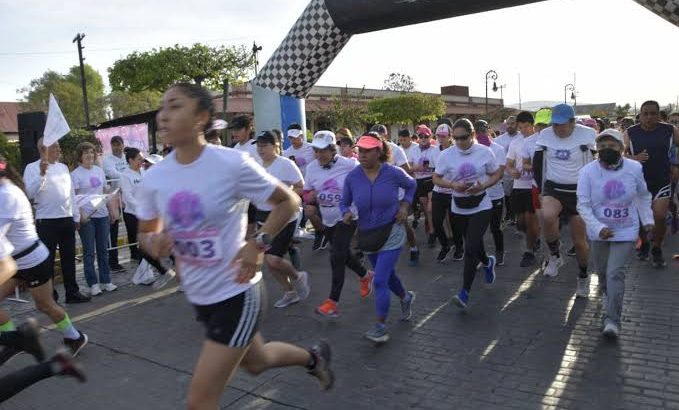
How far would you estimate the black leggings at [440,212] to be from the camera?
748cm

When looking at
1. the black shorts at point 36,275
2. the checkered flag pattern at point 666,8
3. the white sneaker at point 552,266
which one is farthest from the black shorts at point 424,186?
the black shorts at point 36,275

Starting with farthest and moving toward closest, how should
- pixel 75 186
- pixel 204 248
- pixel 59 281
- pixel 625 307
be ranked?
pixel 59 281 < pixel 75 186 < pixel 625 307 < pixel 204 248

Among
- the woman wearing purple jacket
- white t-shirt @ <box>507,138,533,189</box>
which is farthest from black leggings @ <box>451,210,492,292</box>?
white t-shirt @ <box>507,138,533,189</box>

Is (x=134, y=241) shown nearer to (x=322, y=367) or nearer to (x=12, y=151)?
(x=322, y=367)

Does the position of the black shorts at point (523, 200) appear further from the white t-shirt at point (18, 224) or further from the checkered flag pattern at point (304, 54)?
the white t-shirt at point (18, 224)

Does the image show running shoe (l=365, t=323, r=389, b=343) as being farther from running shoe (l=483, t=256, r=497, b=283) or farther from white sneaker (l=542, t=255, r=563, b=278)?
white sneaker (l=542, t=255, r=563, b=278)

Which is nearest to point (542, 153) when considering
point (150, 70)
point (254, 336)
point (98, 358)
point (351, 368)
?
point (351, 368)

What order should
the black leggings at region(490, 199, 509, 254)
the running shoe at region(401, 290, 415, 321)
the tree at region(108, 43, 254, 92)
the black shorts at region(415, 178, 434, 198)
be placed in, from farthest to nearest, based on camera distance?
the tree at region(108, 43, 254, 92), the black shorts at region(415, 178, 434, 198), the black leggings at region(490, 199, 509, 254), the running shoe at region(401, 290, 415, 321)

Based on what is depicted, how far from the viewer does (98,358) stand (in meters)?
4.79

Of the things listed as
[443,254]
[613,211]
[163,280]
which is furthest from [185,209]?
[443,254]

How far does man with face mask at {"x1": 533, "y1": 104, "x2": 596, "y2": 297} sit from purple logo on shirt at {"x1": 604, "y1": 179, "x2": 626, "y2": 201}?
1.25 metres

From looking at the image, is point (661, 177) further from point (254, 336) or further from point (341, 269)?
point (254, 336)

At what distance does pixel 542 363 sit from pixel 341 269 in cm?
193

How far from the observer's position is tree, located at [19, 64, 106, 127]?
4784 cm
